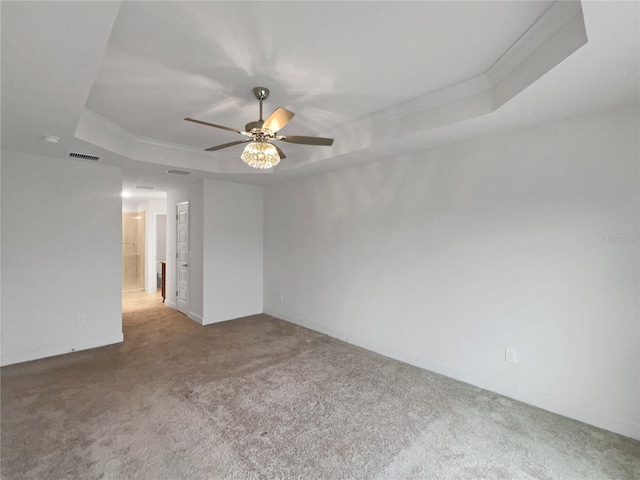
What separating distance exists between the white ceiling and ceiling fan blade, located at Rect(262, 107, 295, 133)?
368 mm

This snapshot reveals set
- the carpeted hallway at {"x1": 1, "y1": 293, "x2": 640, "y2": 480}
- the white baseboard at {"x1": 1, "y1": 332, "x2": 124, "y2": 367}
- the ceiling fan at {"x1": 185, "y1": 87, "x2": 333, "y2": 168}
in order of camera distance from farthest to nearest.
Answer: the white baseboard at {"x1": 1, "y1": 332, "x2": 124, "y2": 367} < the ceiling fan at {"x1": 185, "y1": 87, "x2": 333, "y2": 168} < the carpeted hallway at {"x1": 1, "y1": 293, "x2": 640, "y2": 480}

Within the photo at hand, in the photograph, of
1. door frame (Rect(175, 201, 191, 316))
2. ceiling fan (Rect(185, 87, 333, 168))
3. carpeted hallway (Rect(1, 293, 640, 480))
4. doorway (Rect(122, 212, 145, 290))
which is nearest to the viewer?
carpeted hallway (Rect(1, 293, 640, 480))

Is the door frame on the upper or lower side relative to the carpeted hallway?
upper

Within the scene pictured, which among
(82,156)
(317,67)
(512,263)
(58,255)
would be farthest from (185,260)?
(512,263)

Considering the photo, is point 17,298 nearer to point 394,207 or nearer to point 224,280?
point 224,280

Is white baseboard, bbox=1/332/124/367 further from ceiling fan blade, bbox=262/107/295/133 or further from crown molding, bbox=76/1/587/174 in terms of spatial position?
ceiling fan blade, bbox=262/107/295/133

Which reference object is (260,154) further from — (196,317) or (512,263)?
(196,317)

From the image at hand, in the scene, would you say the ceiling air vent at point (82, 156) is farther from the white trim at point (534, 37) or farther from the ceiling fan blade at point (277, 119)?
the white trim at point (534, 37)

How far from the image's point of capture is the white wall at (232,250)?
5.15 m

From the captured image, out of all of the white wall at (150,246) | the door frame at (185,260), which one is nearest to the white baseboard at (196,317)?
the door frame at (185,260)

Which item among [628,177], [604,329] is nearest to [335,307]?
[604,329]

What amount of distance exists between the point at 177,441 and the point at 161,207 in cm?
688

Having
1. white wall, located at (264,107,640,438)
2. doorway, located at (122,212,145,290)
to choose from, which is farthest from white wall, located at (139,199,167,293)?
white wall, located at (264,107,640,438)

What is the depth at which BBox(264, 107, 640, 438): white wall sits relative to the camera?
91.8 inches
